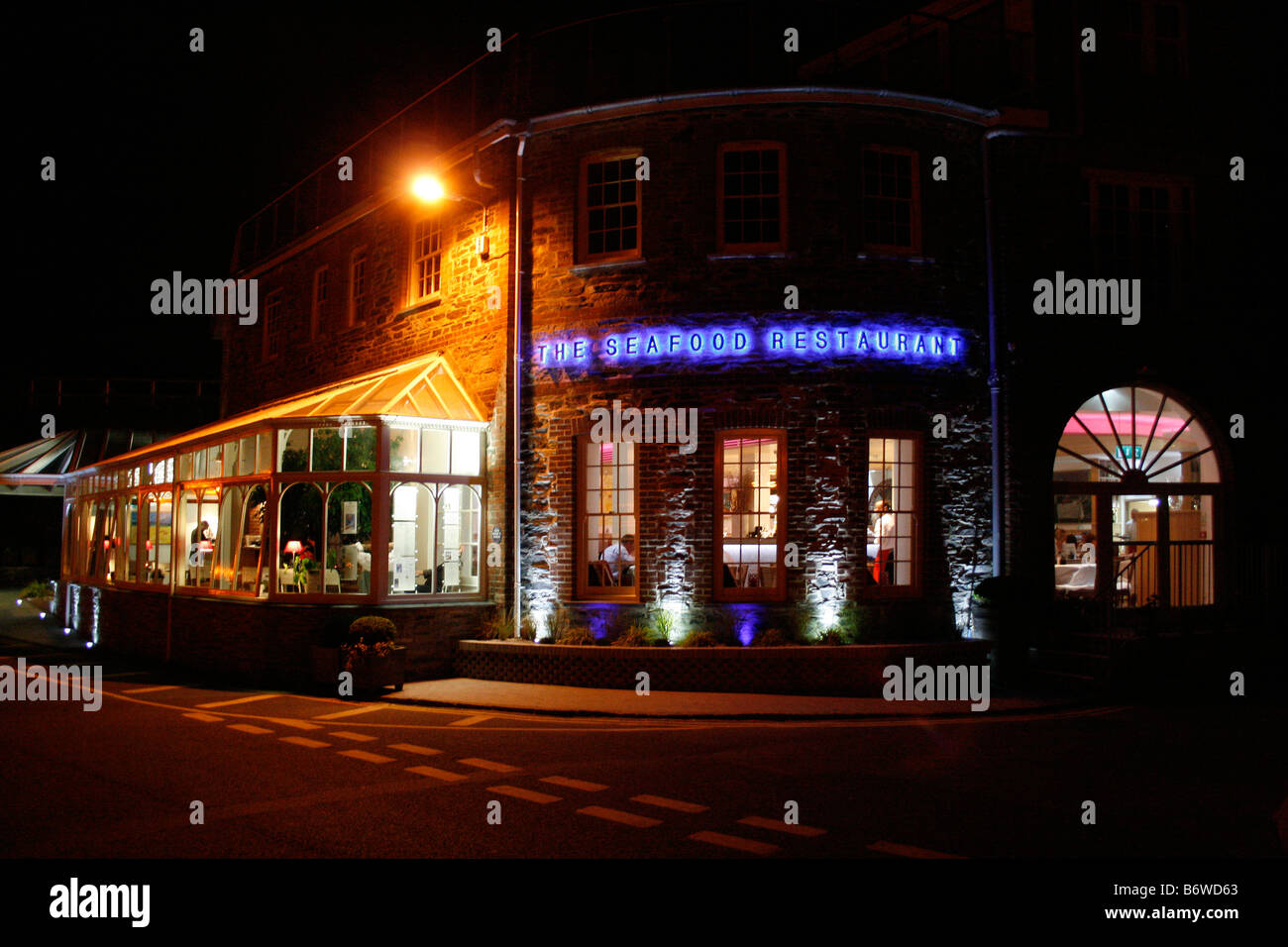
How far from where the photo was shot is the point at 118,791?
8.12 meters

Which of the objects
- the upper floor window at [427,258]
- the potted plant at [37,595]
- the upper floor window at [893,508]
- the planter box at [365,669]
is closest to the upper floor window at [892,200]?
the upper floor window at [893,508]

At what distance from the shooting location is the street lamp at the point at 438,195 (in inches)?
608

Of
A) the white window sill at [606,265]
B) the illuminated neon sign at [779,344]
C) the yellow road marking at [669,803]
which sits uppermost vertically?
the white window sill at [606,265]

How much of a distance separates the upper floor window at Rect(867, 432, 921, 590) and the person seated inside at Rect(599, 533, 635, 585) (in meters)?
3.59

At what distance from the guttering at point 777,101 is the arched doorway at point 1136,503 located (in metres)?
5.22

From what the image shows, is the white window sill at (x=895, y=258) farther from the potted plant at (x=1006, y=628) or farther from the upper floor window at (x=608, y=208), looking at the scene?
the potted plant at (x=1006, y=628)

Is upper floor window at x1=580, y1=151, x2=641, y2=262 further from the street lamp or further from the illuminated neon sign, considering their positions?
the street lamp

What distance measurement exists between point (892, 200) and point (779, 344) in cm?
295

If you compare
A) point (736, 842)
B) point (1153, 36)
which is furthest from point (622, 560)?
point (1153, 36)

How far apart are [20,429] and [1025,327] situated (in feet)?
127

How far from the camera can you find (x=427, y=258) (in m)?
18.5

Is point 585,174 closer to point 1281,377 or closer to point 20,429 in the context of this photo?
point 1281,377

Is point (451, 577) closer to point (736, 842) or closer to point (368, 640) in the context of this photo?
point (368, 640)
